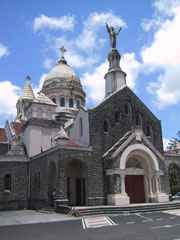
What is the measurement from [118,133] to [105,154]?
2.85 meters

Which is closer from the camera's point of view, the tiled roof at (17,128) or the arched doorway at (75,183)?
the arched doorway at (75,183)

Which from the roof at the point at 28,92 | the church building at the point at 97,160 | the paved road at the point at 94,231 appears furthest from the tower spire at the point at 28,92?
the paved road at the point at 94,231

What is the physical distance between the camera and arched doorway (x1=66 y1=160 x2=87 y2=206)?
2777cm

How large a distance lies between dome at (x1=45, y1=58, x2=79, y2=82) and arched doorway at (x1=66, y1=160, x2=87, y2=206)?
20327 mm

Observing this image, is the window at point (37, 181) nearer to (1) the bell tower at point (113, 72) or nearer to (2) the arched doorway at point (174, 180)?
(1) the bell tower at point (113, 72)

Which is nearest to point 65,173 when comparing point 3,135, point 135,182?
point 135,182

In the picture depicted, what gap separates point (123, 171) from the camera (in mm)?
25828

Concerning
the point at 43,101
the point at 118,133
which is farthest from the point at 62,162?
the point at 43,101

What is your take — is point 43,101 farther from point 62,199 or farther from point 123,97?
point 62,199

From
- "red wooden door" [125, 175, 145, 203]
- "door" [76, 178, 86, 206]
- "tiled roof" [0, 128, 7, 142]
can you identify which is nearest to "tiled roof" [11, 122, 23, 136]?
"tiled roof" [0, 128, 7, 142]

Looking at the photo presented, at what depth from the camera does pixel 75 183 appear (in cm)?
2836

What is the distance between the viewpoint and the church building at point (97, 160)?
2534 centimetres

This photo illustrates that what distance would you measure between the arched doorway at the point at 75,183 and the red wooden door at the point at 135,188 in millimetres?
4418

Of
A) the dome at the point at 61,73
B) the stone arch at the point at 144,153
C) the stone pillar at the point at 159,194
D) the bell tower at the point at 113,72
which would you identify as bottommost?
the stone pillar at the point at 159,194
